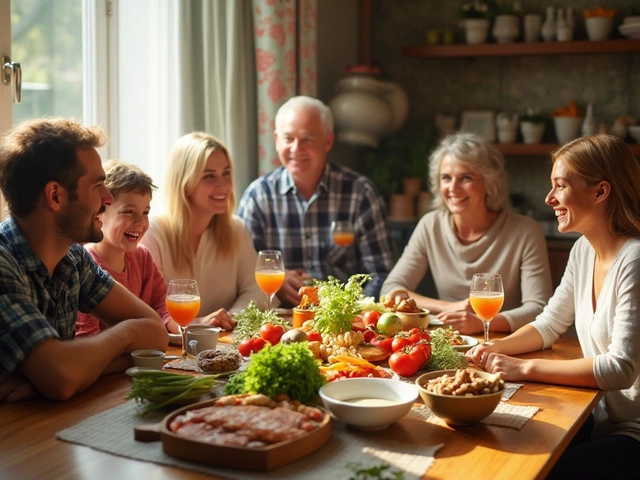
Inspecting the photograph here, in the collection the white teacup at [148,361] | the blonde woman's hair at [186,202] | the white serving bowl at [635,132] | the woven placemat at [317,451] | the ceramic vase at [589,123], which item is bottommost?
the woven placemat at [317,451]

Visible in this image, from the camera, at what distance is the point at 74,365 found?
73.9 inches

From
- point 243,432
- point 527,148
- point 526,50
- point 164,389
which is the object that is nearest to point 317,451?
point 243,432

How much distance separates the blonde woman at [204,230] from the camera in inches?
Result: 124

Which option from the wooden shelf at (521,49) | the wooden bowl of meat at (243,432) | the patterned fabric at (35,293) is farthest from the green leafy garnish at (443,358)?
the wooden shelf at (521,49)

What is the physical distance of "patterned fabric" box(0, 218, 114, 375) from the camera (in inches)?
72.4

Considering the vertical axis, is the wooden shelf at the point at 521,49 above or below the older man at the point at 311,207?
above

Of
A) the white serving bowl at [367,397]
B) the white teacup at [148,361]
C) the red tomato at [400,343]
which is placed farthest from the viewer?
the red tomato at [400,343]

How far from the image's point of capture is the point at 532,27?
4852 mm

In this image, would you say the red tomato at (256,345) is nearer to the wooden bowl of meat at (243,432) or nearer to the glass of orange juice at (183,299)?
the glass of orange juice at (183,299)

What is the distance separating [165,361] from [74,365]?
0.38 meters

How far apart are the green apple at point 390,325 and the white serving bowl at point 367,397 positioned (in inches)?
23.0

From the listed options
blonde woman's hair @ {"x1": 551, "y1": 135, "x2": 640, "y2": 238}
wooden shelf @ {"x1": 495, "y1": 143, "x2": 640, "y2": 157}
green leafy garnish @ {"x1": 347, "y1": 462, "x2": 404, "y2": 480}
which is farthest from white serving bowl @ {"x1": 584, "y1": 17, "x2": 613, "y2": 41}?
green leafy garnish @ {"x1": 347, "y1": 462, "x2": 404, "y2": 480}

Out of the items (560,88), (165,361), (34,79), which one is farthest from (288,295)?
(560,88)

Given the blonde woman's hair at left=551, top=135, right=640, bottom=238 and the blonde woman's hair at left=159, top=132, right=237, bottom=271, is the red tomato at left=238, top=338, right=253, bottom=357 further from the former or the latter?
the blonde woman's hair at left=551, top=135, right=640, bottom=238
